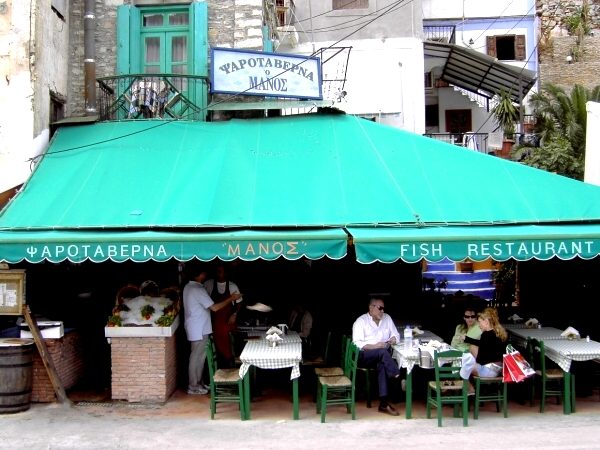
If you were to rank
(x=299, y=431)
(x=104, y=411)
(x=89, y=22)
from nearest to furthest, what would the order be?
(x=299, y=431) → (x=104, y=411) → (x=89, y=22)

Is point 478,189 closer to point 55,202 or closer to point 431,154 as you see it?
point 431,154

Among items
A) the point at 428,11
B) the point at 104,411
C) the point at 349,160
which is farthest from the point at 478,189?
the point at 428,11

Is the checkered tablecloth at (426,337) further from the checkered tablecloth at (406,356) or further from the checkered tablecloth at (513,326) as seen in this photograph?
the checkered tablecloth at (513,326)

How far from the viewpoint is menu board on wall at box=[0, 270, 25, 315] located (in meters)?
9.23

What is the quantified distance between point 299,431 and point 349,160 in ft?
15.1

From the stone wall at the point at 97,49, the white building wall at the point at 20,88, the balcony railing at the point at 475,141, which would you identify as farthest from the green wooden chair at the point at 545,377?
the balcony railing at the point at 475,141

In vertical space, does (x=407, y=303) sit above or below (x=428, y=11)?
below

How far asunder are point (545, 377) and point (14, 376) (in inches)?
274

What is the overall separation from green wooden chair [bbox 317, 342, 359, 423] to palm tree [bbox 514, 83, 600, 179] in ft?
36.6

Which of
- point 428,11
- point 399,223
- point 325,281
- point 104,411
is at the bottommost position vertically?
point 104,411

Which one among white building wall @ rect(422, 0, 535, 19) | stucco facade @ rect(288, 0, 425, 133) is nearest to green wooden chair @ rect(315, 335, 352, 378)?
stucco facade @ rect(288, 0, 425, 133)

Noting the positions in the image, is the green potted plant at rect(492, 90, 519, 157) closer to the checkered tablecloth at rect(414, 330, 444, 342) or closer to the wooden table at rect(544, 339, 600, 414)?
the checkered tablecloth at rect(414, 330, 444, 342)

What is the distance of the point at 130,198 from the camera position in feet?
33.3

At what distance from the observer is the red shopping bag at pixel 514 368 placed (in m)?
8.14
